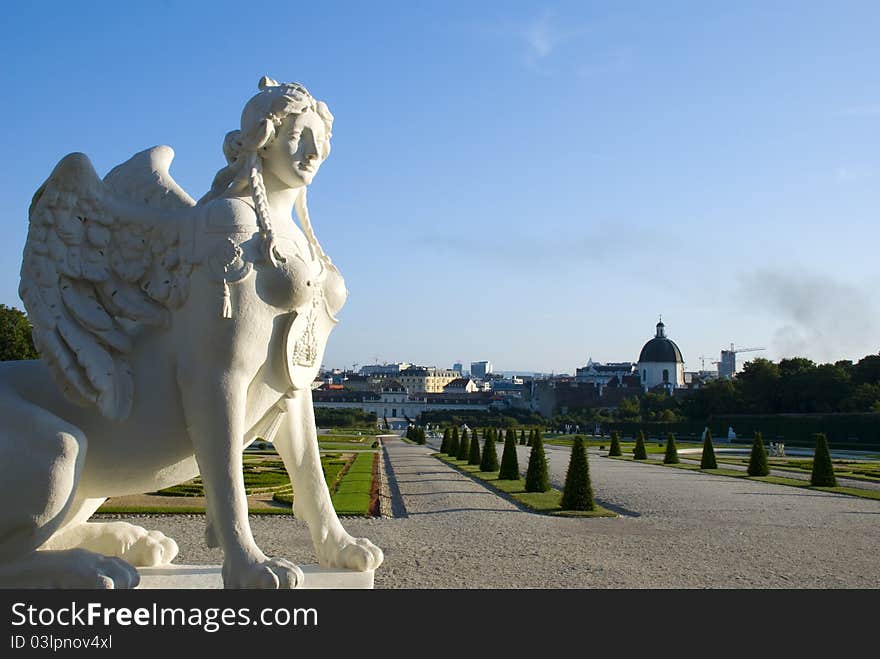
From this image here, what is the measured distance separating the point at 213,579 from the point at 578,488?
11322 millimetres

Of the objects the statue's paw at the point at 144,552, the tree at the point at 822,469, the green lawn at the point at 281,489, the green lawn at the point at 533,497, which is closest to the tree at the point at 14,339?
the green lawn at the point at 281,489

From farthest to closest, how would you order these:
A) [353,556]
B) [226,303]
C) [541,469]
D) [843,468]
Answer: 1. [843,468]
2. [541,469]
3. [353,556]
4. [226,303]

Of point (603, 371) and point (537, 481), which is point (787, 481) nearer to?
point (537, 481)

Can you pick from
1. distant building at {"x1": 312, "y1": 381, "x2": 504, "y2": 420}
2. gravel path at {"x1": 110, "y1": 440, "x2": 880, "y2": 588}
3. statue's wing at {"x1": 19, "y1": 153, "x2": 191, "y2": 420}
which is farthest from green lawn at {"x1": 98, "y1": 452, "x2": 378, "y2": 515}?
distant building at {"x1": 312, "y1": 381, "x2": 504, "y2": 420}

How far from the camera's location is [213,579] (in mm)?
4637

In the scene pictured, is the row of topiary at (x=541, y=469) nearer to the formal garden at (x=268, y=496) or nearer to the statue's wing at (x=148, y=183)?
the formal garden at (x=268, y=496)

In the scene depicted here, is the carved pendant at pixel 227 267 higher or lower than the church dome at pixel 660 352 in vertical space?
lower

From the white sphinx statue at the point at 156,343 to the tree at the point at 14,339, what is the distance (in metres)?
27.7

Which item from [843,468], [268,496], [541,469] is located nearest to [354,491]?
[268,496]

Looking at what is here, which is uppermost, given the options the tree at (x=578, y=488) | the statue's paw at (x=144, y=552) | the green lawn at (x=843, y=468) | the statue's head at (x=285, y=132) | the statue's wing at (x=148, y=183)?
the statue's head at (x=285, y=132)

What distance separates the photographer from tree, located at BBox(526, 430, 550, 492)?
1834cm

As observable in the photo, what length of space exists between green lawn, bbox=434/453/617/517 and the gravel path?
18.3 inches

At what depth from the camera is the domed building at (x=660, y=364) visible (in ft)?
426

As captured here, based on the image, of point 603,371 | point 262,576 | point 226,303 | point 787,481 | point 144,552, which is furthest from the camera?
point 603,371
